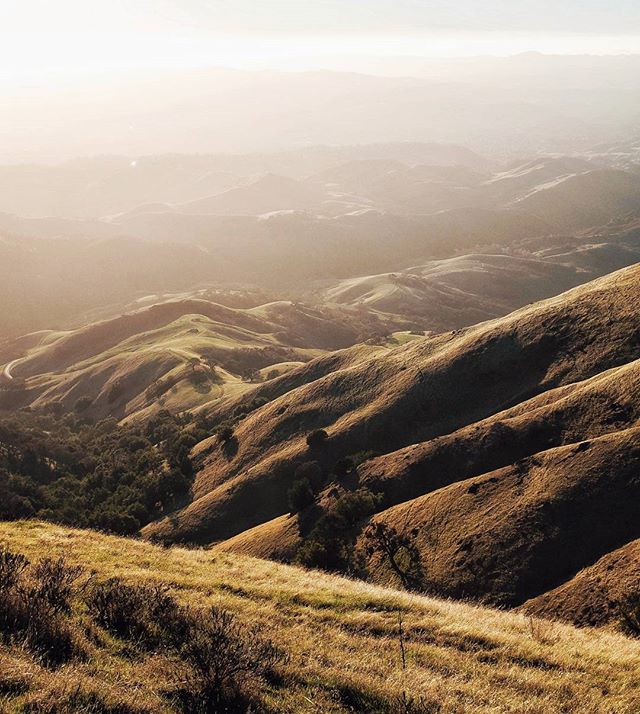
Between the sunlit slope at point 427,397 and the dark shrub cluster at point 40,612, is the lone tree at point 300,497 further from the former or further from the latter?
the dark shrub cluster at point 40,612

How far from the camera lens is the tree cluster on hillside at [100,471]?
58438mm

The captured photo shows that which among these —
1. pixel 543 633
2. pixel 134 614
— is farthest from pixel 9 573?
pixel 543 633

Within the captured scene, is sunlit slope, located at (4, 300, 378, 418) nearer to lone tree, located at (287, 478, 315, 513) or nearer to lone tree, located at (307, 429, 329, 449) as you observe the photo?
lone tree, located at (307, 429, 329, 449)

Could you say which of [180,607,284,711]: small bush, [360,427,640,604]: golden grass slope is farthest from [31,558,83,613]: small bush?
[360,427,640,604]: golden grass slope

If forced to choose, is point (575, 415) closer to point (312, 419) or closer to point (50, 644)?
point (312, 419)

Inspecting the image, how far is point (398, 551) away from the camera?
1497 inches

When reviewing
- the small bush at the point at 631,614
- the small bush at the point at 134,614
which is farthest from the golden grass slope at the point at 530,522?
the small bush at the point at 134,614

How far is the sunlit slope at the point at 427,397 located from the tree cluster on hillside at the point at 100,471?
3910 millimetres

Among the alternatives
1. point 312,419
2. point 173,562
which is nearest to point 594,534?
point 173,562

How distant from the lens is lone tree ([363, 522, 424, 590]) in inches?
1400

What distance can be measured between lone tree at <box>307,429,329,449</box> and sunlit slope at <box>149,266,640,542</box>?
2.16ft

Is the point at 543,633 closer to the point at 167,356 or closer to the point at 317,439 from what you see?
the point at 317,439

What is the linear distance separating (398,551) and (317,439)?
2329 centimetres

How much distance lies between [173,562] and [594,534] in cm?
2413
